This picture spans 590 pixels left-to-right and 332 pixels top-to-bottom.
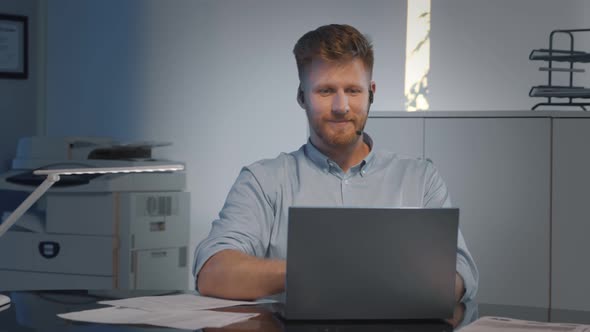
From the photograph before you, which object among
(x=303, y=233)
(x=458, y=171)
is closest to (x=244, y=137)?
(x=458, y=171)

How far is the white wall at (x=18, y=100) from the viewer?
14.4ft

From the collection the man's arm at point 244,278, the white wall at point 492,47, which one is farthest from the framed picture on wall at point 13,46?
the man's arm at point 244,278

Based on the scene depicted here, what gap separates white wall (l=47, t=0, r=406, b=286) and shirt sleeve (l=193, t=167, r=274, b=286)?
1.75m

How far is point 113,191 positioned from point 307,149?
1.53 m

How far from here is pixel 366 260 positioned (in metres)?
1.53

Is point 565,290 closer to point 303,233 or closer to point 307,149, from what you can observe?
point 307,149

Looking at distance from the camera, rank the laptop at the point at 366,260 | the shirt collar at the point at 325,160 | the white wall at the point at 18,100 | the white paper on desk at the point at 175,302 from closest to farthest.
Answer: the laptop at the point at 366,260 < the white paper on desk at the point at 175,302 < the shirt collar at the point at 325,160 < the white wall at the point at 18,100

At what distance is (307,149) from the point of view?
7.78ft

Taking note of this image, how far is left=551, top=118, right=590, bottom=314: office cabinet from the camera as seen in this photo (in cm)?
329

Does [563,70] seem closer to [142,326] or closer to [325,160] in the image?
[325,160]

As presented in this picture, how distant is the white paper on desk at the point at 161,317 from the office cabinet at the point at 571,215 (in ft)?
6.48

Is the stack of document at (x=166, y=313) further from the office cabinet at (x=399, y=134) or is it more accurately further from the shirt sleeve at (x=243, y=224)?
the office cabinet at (x=399, y=134)

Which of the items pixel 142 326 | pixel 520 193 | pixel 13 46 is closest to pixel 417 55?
pixel 520 193

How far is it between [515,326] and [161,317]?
2.14ft
